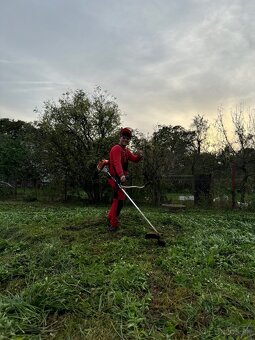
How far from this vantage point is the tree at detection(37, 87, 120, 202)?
15.0m

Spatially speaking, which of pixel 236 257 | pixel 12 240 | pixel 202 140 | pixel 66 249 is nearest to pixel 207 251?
pixel 236 257

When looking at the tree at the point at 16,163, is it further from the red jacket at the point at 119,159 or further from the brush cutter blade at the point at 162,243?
the brush cutter blade at the point at 162,243

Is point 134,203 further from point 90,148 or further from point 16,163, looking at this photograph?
point 16,163

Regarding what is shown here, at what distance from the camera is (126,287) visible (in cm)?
344

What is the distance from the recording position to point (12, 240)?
593cm

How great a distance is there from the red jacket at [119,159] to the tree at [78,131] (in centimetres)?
854

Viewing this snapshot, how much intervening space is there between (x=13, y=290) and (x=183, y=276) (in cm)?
176

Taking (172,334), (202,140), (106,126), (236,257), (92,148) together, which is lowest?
(172,334)

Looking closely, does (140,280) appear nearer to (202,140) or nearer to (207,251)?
(207,251)

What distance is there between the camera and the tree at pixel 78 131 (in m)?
15.0

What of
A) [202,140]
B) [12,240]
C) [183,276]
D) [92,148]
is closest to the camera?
[183,276]

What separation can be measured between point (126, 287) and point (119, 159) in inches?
114

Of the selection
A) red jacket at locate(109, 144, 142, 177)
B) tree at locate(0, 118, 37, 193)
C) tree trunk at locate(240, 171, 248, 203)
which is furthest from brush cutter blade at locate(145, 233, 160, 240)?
tree at locate(0, 118, 37, 193)

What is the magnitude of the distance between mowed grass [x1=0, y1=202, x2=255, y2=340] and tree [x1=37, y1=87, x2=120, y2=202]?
30.7 feet
